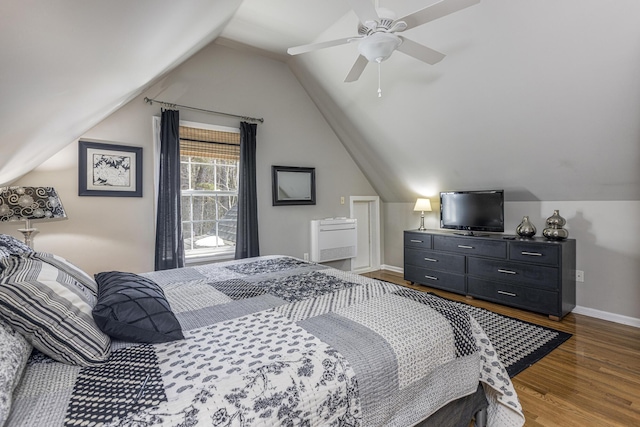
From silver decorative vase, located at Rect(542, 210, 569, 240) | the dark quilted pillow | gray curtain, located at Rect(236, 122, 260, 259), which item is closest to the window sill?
gray curtain, located at Rect(236, 122, 260, 259)

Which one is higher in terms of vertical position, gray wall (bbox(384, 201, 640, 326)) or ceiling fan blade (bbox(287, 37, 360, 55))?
ceiling fan blade (bbox(287, 37, 360, 55))

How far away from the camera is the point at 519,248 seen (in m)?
3.41

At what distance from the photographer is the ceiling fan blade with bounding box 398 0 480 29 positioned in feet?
5.53

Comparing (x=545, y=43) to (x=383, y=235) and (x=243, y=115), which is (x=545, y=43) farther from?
(x=383, y=235)

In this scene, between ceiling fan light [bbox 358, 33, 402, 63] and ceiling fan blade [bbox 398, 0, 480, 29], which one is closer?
ceiling fan blade [bbox 398, 0, 480, 29]

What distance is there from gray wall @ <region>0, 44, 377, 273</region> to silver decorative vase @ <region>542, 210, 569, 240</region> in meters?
2.58

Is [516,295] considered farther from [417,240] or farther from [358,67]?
[358,67]

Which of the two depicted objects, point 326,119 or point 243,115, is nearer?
point 243,115

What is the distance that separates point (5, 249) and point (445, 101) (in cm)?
364

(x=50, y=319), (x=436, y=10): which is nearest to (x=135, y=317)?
(x=50, y=319)

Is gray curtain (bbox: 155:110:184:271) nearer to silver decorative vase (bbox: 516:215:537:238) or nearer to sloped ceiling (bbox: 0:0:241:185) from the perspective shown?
sloped ceiling (bbox: 0:0:241:185)

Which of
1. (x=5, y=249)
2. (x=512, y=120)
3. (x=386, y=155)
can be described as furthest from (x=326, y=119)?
(x=5, y=249)

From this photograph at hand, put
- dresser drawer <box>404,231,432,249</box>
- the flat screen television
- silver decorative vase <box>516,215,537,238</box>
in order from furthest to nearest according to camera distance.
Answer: dresser drawer <box>404,231,432,249</box> < the flat screen television < silver decorative vase <box>516,215,537,238</box>

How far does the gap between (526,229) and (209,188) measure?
12.3 feet
